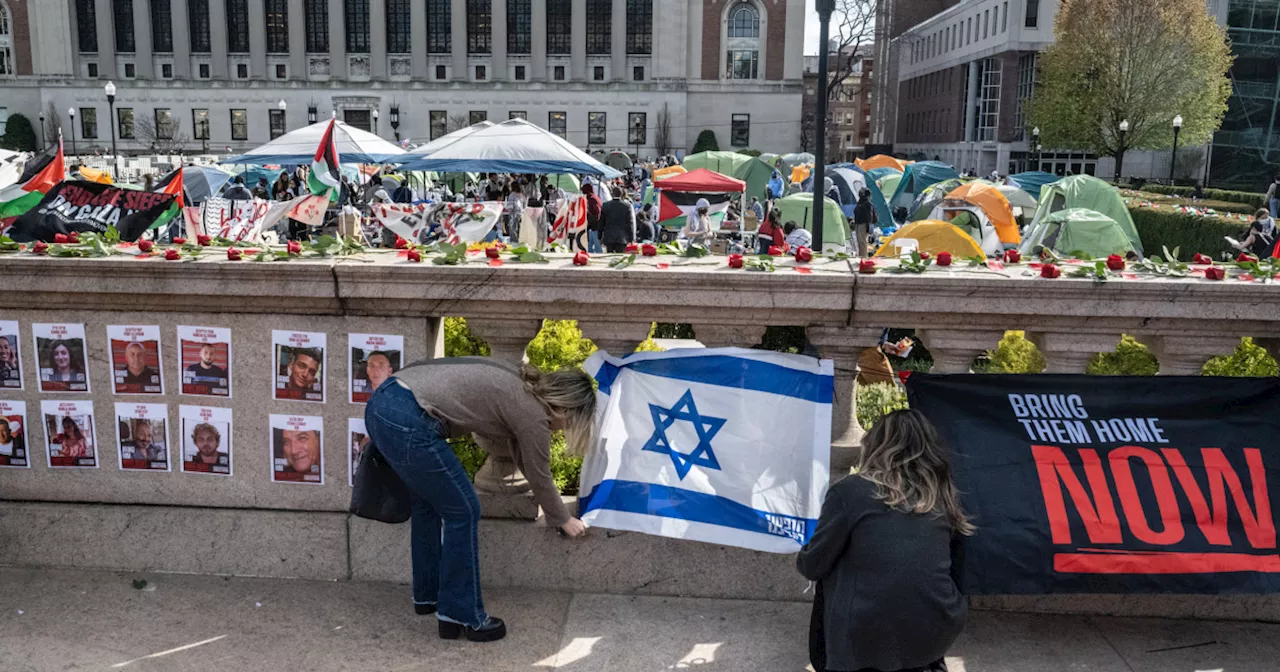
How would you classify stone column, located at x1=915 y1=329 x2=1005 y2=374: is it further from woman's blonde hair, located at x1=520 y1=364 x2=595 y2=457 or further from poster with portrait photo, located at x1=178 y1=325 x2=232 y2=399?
poster with portrait photo, located at x1=178 y1=325 x2=232 y2=399

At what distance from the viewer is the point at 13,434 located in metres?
4.52

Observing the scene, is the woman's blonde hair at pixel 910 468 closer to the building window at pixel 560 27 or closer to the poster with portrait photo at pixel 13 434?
the poster with portrait photo at pixel 13 434

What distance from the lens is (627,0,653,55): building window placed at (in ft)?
241

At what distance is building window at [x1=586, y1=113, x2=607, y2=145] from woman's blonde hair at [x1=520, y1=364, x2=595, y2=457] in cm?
7231

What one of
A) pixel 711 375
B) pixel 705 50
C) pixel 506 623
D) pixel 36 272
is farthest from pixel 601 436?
pixel 705 50

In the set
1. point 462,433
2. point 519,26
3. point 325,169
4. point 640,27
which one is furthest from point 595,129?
point 462,433

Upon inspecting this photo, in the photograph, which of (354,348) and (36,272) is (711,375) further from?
(36,272)

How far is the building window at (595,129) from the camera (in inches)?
2936

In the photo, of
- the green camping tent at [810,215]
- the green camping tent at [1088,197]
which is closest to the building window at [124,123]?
the green camping tent at [810,215]

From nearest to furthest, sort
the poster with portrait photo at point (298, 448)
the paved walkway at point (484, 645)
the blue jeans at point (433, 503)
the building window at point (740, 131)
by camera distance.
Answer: the blue jeans at point (433, 503) < the paved walkway at point (484, 645) < the poster with portrait photo at point (298, 448) < the building window at point (740, 131)

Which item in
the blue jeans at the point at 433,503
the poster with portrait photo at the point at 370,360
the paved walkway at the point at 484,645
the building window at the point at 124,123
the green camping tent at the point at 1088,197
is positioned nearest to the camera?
the blue jeans at the point at 433,503

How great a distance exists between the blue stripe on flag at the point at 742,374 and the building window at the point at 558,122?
72151mm

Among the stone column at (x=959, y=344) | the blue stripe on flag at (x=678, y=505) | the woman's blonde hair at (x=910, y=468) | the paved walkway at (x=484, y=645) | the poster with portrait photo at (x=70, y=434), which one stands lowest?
the paved walkway at (x=484, y=645)

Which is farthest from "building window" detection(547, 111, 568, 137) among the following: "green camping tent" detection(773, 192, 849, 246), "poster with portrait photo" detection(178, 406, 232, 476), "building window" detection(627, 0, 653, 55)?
"poster with portrait photo" detection(178, 406, 232, 476)
